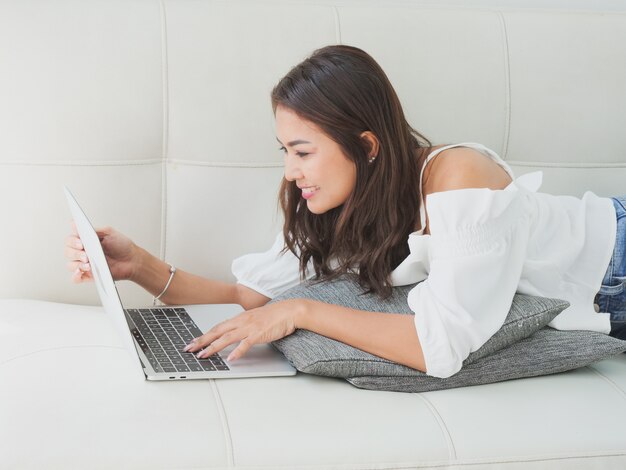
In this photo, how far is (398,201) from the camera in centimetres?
167

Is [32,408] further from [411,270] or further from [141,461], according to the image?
[411,270]

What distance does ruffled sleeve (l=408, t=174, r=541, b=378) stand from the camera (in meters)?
1.47

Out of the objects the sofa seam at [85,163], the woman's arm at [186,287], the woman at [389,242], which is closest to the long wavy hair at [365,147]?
the woman at [389,242]

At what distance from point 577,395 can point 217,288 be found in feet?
2.39

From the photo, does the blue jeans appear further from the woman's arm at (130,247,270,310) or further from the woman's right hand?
the woman's right hand

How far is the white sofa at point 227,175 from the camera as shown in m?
1.34

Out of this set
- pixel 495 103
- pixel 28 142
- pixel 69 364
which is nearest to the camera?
pixel 69 364

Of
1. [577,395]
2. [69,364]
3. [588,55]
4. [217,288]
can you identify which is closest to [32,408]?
[69,364]

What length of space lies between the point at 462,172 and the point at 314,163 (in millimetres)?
253

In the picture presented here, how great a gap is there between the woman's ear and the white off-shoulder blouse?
0.10 meters

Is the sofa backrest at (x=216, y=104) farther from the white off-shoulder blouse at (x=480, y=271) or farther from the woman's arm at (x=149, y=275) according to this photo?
the white off-shoulder blouse at (x=480, y=271)

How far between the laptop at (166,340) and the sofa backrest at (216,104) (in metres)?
0.25

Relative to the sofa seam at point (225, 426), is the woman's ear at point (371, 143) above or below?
above

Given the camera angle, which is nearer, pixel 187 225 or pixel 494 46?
pixel 187 225
